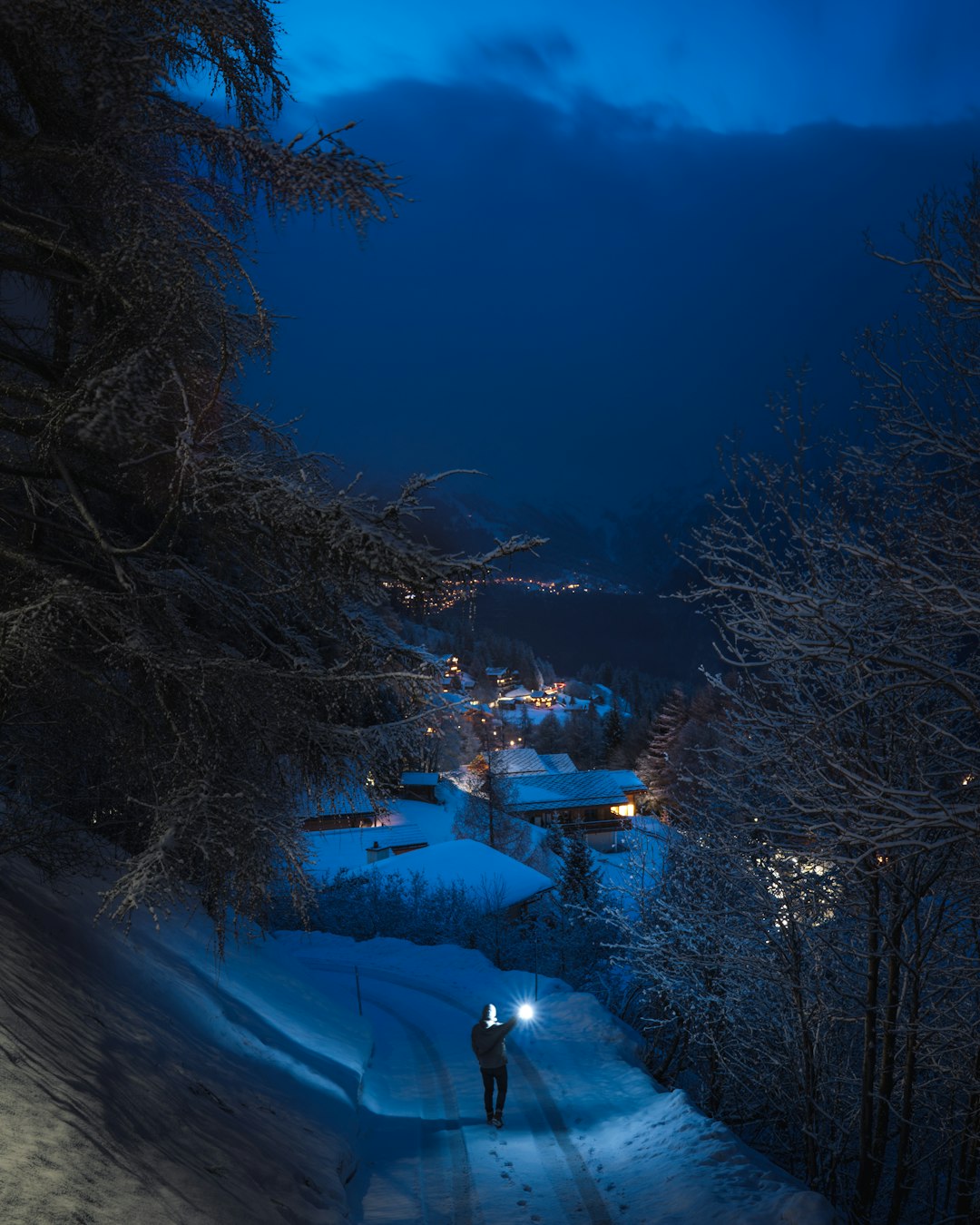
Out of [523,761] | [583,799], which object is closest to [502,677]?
[523,761]

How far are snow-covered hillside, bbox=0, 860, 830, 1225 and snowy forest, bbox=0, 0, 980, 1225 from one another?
1.02 m

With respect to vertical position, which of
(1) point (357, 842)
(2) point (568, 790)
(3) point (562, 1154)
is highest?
(2) point (568, 790)

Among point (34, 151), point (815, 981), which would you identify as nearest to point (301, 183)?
point (34, 151)

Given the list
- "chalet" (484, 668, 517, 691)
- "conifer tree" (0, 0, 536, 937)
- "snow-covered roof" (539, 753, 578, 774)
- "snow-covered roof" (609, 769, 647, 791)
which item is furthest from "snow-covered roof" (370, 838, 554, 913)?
"chalet" (484, 668, 517, 691)

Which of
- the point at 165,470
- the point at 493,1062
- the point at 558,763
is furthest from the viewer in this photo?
the point at 558,763

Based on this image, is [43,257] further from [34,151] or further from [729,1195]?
[729,1195]

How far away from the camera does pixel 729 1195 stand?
630cm

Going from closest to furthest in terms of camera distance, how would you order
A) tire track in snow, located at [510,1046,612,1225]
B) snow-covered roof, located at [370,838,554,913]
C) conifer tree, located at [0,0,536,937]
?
conifer tree, located at [0,0,536,937] → tire track in snow, located at [510,1046,612,1225] → snow-covered roof, located at [370,838,554,913]

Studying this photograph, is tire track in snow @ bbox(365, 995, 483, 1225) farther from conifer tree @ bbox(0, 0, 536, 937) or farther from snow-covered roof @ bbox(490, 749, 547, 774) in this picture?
snow-covered roof @ bbox(490, 749, 547, 774)

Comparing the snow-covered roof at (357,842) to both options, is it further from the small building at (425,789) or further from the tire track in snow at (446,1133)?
the tire track in snow at (446,1133)

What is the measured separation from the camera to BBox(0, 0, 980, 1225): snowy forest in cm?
491

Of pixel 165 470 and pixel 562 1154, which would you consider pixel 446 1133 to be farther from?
pixel 165 470

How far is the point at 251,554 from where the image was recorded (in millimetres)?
6227

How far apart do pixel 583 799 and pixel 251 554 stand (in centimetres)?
5048
